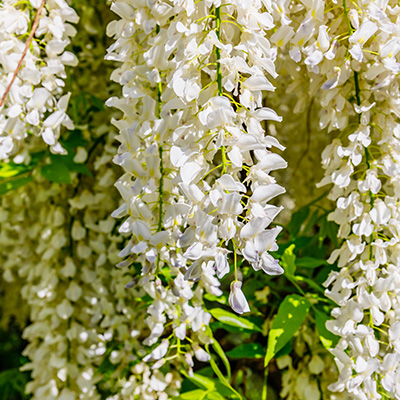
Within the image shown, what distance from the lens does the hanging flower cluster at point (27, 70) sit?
797 mm

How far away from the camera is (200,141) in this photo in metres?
0.61

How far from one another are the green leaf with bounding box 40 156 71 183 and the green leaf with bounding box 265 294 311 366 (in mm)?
456

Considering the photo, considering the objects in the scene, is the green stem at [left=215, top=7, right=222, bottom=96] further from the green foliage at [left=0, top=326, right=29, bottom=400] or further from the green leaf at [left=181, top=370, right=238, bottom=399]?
the green foliage at [left=0, top=326, right=29, bottom=400]

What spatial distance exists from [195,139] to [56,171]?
1.60ft

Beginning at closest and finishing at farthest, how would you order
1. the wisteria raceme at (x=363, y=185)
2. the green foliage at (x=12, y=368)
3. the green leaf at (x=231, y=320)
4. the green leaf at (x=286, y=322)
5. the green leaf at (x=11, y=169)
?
1. the wisteria raceme at (x=363, y=185)
2. the green leaf at (x=286, y=322)
3. the green leaf at (x=231, y=320)
4. the green leaf at (x=11, y=169)
5. the green foliage at (x=12, y=368)

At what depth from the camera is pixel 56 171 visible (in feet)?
3.36

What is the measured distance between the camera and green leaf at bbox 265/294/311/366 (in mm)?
845

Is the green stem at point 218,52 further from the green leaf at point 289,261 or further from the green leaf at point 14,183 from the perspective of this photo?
the green leaf at point 14,183

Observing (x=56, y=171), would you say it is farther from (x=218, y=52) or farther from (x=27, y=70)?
(x=218, y=52)

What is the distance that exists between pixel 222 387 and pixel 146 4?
0.66m

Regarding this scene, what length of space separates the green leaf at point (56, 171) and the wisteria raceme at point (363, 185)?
49cm

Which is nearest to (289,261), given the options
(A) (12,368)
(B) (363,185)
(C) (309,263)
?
(C) (309,263)

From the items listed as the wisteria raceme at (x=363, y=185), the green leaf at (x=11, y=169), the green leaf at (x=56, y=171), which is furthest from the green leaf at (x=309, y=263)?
the green leaf at (x=11, y=169)

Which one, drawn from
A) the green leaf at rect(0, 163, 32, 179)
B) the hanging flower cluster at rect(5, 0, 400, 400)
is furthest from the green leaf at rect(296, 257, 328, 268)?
the green leaf at rect(0, 163, 32, 179)
